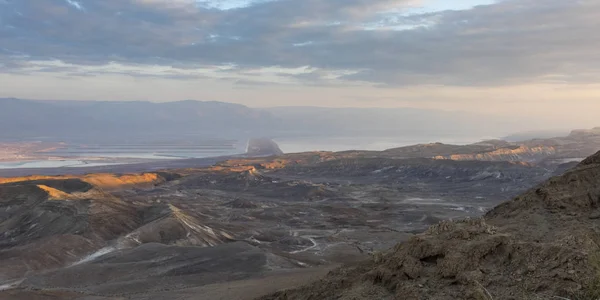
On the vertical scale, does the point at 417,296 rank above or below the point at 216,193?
above

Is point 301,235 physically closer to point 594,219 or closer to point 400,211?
point 400,211

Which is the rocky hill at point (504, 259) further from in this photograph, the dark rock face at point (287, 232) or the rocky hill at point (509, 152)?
the rocky hill at point (509, 152)

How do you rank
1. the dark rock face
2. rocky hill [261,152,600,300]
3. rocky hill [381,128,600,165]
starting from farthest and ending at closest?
rocky hill [381,128,600,165] < the dark rock face < rocky hill [261,152,600,300]

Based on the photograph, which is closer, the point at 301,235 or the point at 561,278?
the point at 561,278

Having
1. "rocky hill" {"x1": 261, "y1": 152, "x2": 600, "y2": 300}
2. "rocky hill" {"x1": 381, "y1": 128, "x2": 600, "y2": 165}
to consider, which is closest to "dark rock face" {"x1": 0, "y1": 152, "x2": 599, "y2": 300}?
"rocky hill" {"x1": 261, "y1": 152, "x2": 600, "y2": 300}

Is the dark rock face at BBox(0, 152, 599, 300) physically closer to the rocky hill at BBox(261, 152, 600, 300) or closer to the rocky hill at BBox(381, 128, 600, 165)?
the rocky hill at BBox(261, 152, 600, 300)

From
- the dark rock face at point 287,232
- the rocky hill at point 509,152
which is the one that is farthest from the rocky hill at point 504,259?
the rocky hill at point 509,152

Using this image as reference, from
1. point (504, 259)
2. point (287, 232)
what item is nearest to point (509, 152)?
point (287, 232)

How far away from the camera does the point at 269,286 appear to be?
828 inches

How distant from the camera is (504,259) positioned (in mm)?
10820

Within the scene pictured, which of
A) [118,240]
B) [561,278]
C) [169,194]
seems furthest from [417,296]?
[169,194]

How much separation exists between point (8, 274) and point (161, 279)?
42.4 ft

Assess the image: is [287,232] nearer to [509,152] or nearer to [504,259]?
[504,259]

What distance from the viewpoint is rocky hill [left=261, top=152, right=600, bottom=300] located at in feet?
32.0
